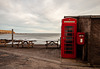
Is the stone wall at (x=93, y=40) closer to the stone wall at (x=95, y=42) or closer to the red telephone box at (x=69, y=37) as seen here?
the stone wall at (x=95, y=42)

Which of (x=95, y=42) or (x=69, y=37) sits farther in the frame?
(x=69, y=37)

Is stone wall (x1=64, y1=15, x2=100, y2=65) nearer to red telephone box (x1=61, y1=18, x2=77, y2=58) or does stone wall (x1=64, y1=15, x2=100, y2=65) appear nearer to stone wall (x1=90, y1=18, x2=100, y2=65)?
stone wall (x1=90, y1=18, x2=100, y2=65)

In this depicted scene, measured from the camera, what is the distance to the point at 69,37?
228 inches

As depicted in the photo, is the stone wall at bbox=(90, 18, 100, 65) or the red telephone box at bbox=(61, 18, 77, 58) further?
the red telephone box at bbox=(61, 18, 77, 58)

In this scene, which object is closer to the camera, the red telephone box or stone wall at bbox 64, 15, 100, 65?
stone wall at bbox 64, 15, 100, 65

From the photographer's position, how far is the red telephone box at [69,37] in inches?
225

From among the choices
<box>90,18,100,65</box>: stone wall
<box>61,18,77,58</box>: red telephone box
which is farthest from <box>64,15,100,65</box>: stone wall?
<box>61,18,77,58</box>: red telephone box

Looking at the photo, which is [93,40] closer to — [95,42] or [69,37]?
[95,42]

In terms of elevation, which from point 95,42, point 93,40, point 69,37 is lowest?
point 95,42

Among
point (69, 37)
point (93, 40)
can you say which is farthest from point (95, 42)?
point (69, 37)

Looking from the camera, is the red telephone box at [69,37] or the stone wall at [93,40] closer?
the stone wall at [93,40]

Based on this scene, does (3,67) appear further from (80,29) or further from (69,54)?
(80,29)

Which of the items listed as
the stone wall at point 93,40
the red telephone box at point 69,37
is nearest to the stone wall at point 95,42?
the stone wall at point 93,40

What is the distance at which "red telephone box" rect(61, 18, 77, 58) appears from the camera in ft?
18.7
